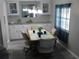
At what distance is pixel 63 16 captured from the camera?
5.84 meters

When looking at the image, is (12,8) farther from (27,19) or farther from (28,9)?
(27,19)

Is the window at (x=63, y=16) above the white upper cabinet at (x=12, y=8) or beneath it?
beneath

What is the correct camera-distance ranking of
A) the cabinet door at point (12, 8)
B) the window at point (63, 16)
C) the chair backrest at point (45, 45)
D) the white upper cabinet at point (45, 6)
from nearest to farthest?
the chair backrest at point (45, 45) → the window at point (63, 16) → the cabinet door at point (12, 8) → the white upper cabinet at point (45, 6)

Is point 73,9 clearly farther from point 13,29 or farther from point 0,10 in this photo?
point 13,29

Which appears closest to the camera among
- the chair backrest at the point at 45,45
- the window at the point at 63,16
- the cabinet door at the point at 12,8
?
the chair backrest at the point at 45,45

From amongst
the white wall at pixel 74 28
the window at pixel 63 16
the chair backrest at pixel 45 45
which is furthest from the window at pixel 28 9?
the chair backrest at pixel 45 45

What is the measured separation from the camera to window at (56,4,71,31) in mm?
5321

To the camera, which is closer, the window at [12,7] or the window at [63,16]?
the window at [63,16]

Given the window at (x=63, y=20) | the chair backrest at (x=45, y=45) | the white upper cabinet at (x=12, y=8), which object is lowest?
the chair backrest at (x=45, y=45)

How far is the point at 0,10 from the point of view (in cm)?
484

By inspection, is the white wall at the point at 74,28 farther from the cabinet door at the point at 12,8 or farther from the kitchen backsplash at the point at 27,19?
the cabinet door at the point at 12,8

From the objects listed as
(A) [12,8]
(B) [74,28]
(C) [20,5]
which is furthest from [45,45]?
(C) [20,5]

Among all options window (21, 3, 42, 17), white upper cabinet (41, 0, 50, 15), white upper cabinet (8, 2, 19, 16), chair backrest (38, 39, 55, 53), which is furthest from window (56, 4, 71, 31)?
white upper cabinet (8, 2, 19, 16)

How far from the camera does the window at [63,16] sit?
17.5ft
